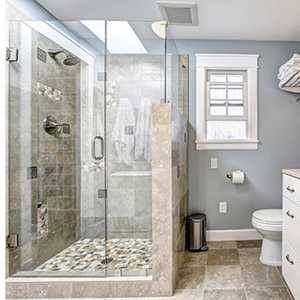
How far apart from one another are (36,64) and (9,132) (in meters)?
0.65

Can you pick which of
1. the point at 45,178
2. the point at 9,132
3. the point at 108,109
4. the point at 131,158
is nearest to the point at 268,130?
the point at 131,158

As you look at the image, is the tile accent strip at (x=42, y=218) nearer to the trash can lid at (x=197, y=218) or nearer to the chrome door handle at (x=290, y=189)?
the trash can lid at (x=197, y=218)

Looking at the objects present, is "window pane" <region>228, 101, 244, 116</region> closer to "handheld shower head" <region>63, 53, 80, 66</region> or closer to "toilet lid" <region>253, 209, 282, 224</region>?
"toilet lid" <region>253, 209, 282, 224</region>

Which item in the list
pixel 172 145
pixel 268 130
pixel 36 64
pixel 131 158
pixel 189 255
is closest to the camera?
pixel 172 145

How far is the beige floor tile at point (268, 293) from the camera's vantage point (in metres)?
1.56

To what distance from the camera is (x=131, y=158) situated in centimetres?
237

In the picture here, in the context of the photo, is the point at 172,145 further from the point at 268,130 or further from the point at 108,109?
the point at 268,130

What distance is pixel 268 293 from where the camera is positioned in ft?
5.28

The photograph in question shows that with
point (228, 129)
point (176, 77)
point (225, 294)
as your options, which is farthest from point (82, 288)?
point (228, 129)

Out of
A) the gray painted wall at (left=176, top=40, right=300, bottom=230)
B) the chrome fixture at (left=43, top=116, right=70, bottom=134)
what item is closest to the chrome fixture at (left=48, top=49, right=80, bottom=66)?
the chrome fixture at (left=43, top=116, right=70, bottom=134)

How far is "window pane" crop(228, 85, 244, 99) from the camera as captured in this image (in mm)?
2586

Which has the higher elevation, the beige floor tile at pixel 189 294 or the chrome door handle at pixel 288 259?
the chrome door handle at pixel 288 259

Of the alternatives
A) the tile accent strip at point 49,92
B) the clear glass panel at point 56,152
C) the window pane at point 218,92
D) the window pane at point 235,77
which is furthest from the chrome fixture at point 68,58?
the window pane at point 235,77

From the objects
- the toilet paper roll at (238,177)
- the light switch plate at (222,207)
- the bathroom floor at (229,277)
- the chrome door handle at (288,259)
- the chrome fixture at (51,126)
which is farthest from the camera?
the light switch plate at (222,207)
